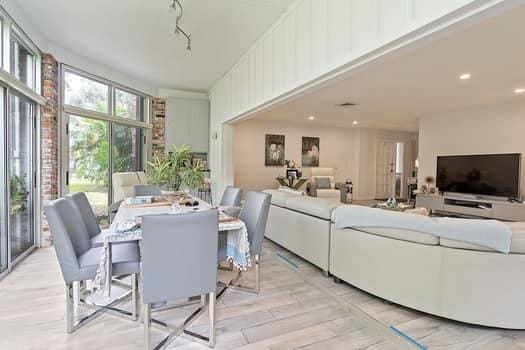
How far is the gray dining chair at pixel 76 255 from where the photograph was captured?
6.26 feet

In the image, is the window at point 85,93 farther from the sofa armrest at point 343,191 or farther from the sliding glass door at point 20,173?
the sofa armrest at point 343,191

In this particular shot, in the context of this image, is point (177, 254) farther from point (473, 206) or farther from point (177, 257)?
point (473, 206)

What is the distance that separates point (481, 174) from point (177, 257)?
6.55 m

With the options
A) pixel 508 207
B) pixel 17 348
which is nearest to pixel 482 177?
pixel 508 207

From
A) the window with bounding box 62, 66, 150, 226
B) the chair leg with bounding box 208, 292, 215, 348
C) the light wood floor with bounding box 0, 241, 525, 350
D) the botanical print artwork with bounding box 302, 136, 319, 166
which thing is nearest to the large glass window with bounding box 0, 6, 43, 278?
the window with bounding box 62, 66, 150, 226

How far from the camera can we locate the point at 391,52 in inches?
78.4

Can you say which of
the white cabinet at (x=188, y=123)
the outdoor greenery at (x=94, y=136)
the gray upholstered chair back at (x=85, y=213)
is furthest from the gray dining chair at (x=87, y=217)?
the white cabinet at (x=188, y=123)

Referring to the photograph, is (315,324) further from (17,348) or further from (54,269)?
(54,269)

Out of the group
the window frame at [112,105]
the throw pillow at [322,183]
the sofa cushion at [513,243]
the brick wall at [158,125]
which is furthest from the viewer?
the throw pillow at [322,183]

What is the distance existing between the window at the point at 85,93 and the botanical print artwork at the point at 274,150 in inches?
191

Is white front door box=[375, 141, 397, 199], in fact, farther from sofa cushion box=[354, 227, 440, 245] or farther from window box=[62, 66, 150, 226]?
sofa cushion box=[354, 227, 440, 245]

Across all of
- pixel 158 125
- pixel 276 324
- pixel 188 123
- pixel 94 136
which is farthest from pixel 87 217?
pixel 188 123

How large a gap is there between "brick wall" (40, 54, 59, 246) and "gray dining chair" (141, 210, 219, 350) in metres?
3.33

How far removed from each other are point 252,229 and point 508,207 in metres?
5.24
